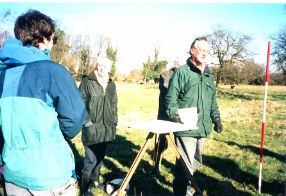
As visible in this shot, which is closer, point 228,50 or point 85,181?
point 85,181

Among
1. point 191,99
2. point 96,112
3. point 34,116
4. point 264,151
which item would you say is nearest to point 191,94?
point 191,99

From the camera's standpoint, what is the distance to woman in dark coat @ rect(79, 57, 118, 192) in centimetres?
539

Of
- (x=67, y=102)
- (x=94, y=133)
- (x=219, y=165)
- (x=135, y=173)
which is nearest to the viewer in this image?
(x=67, y=102)

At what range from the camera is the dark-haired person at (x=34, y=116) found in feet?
7.85

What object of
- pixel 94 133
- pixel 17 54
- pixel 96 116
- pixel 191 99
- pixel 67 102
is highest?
pixel 17 54

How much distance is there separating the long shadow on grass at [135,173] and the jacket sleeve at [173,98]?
172 centimetres

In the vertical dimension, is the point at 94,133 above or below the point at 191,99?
below

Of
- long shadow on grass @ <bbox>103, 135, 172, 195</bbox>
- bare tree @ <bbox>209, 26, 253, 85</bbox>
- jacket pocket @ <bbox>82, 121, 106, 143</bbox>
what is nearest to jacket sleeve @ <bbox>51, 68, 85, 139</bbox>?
jacket pocket @ <bbox>82, 121, 106, 143</bbox>

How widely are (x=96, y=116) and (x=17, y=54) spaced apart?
308 centimetres

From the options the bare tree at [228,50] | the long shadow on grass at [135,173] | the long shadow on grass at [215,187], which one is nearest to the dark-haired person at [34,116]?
the long shadow on grass at [135,173]

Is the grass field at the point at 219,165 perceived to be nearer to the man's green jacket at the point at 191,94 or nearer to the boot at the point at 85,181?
the boot at the point at 85,181

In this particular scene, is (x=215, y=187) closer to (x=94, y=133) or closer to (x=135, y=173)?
(x=135, y=173)

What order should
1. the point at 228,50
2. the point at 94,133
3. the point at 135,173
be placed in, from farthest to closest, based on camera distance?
the point at 228,50 < the point at 135,173 < the point at 94,133

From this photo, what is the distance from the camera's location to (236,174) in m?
6.83
